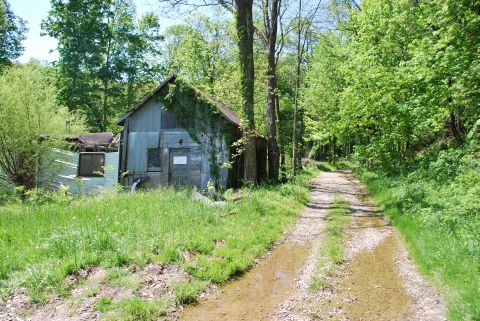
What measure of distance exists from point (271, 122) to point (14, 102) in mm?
12905

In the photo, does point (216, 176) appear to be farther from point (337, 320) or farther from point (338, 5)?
point (338, 5)

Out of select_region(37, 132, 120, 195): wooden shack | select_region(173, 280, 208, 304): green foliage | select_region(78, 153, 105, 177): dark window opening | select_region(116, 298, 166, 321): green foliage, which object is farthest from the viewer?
select_region(78, 153, 105, 177): dark window opening

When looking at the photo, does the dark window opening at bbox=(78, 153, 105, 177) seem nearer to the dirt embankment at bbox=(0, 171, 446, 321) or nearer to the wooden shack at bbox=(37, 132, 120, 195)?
the wooden shack at bbox=(37, 132, 120, 195)

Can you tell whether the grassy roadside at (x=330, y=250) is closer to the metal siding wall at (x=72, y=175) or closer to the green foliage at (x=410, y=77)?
the green foliage at (x=410, y=77)

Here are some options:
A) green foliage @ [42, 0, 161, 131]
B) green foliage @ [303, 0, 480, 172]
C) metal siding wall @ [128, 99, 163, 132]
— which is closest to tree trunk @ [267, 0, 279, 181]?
green foliage @ [303, 0, 480, 172]

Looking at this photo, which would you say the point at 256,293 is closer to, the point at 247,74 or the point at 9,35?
the point at 247,74

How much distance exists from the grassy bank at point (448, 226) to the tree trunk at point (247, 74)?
6374 millimetres

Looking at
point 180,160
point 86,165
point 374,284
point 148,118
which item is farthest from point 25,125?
point 374,284

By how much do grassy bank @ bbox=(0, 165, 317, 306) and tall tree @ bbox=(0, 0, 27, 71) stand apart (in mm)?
29339

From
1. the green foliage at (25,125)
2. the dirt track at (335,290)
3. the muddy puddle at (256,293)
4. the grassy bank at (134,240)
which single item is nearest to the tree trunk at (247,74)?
the grassy bank at (134,240)

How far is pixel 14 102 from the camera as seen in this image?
1689 centimetres

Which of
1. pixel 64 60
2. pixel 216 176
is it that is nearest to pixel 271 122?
pixel 216 176

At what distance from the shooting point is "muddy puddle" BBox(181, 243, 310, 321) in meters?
5.33

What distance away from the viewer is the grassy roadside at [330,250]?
21.1 ft
